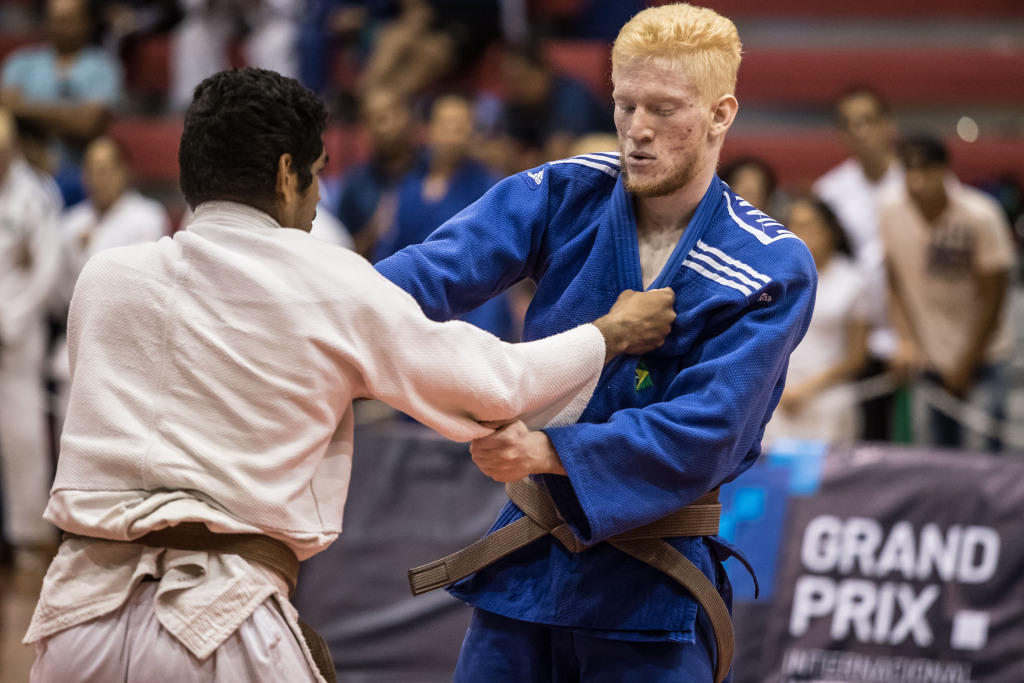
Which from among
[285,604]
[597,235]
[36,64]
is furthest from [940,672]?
[36,64]

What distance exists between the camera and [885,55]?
842cm

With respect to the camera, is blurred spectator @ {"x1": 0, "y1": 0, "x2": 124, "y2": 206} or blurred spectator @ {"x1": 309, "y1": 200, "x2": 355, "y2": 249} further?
blurred spectator @ {"x1": 0, "y1": 0, "x2": 124, "y2": 206}

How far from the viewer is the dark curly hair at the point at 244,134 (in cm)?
192

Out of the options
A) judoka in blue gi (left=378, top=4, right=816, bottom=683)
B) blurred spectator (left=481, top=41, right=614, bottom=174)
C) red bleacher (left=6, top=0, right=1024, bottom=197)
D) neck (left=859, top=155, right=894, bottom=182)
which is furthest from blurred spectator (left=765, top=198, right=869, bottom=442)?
judoka in blue gi (left=378, top=4, right=816, bottom=683)

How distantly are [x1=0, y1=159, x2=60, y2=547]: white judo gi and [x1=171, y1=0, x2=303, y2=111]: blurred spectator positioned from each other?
7.67ft

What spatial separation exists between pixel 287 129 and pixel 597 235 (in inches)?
26.3

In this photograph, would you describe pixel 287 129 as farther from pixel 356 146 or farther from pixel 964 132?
pixel 964 132

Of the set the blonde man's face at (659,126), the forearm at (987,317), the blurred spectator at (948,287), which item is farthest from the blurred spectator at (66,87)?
the blonde man's face at (659,126)

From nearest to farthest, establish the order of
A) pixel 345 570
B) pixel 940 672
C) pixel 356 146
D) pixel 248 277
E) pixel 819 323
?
pixel 248 277 < pixel 940 672 < pixel 345 570 < pixel 819 323 < pixel 356 146

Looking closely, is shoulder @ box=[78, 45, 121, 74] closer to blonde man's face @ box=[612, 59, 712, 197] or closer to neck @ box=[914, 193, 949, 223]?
neck @ box=[914, 193, 949, 223]

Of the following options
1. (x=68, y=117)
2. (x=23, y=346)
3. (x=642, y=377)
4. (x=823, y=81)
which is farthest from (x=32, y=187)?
(x=823, y=81)

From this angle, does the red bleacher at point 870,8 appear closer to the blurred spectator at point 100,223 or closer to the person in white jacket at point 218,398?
the blurred spectator at point 100,223

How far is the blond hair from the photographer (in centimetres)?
212

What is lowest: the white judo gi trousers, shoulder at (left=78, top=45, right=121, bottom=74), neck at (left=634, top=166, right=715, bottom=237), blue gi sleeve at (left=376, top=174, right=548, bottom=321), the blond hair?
the white judo gi trousers
